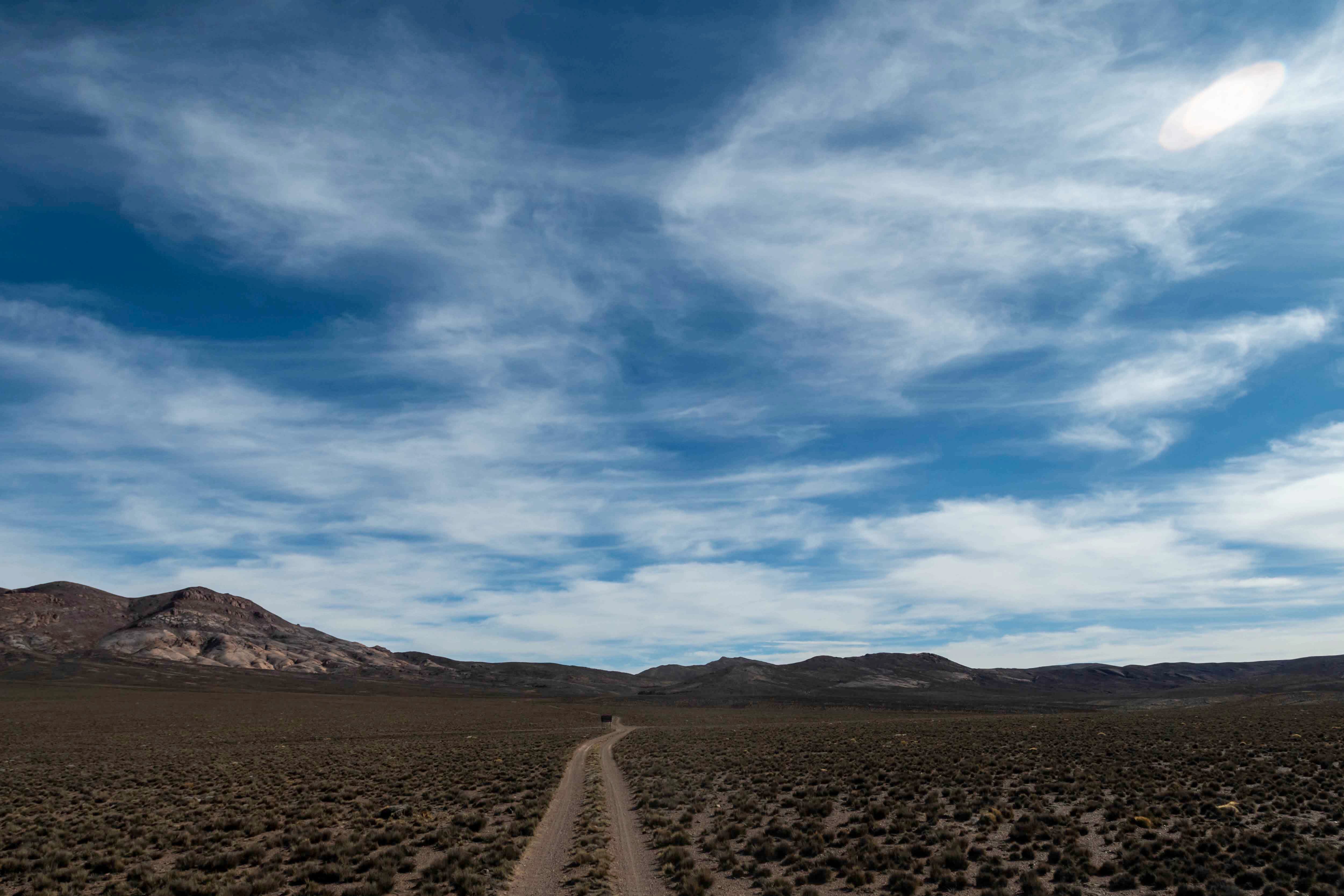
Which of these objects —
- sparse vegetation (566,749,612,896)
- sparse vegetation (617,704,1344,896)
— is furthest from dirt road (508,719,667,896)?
sparse vegetation (617,704,1344,896)

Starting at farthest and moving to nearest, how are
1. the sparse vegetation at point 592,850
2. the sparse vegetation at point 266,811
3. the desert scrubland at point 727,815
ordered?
the sparse vegetation at point 266,811 → the desert scrubland at point 727,815 → the sparse vegetation at point 592,850

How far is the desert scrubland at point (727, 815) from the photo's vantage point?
15.0 metres

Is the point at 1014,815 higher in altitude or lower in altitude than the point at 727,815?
higher

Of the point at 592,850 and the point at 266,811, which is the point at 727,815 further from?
the point at 266,811

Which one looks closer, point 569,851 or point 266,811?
point 569,851

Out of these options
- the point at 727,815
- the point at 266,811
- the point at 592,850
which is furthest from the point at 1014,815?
the point at 266,811

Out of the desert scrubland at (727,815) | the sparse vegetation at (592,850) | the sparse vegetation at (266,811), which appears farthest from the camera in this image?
the sparse vegetation at (266,811)

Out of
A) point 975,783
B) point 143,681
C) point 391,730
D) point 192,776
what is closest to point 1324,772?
point 975,783

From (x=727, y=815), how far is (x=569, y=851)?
6338 millimetres

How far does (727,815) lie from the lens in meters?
22.1

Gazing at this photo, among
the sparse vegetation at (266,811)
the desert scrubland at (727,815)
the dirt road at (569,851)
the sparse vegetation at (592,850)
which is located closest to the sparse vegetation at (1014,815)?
the desert scrubland at (727,815)

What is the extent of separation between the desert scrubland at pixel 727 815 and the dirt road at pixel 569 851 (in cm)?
25

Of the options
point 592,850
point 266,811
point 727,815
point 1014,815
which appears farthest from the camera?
point 266,811

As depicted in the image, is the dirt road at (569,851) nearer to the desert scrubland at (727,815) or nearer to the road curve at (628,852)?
the road curve at (628,852)
